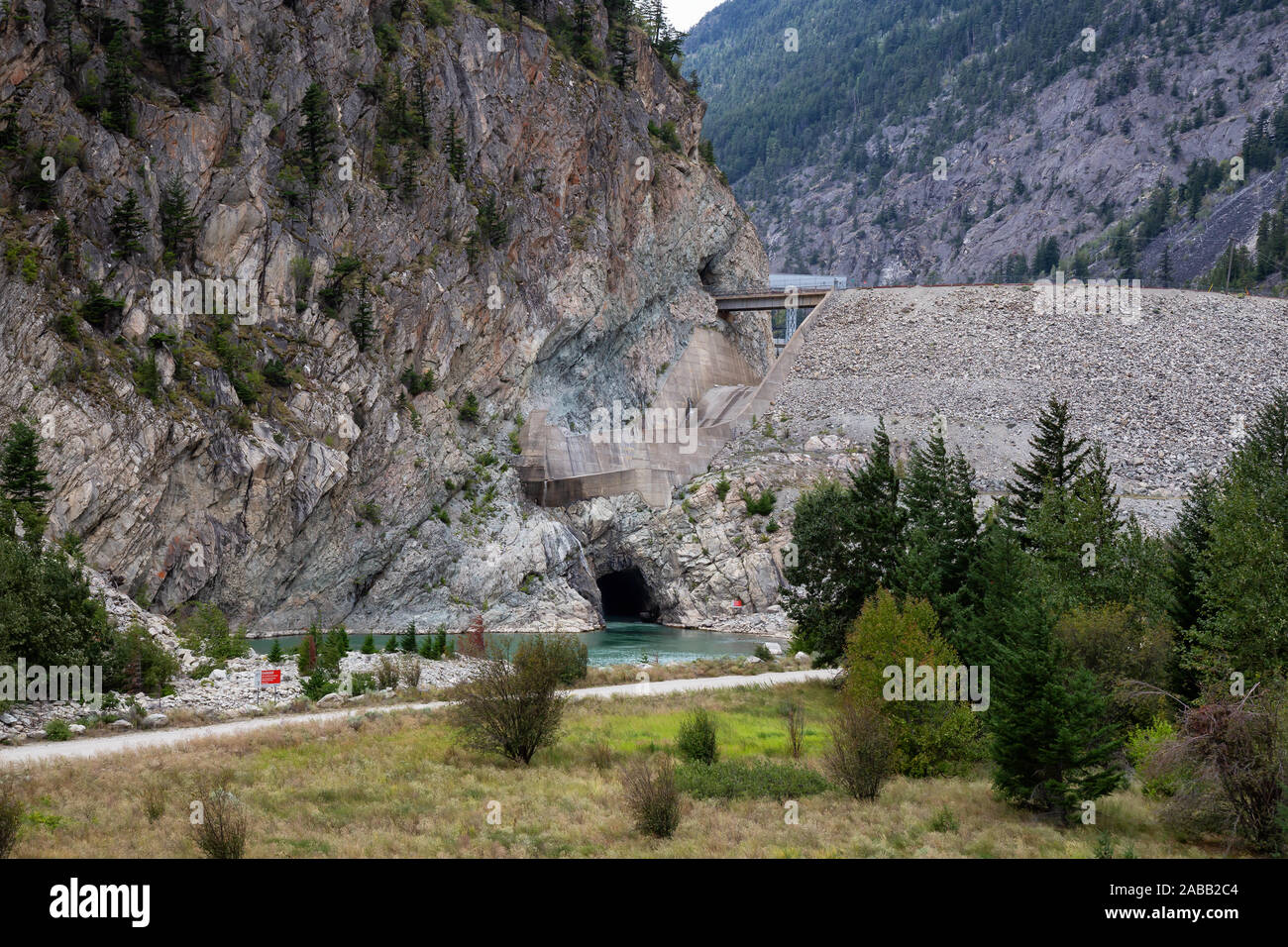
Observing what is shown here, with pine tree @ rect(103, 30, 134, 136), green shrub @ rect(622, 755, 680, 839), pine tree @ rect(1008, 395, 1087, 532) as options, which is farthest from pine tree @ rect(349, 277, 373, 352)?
green shrub @ rect(622, 755, 680, 839)

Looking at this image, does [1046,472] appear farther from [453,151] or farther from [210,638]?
[453,151]

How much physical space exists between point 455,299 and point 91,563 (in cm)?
3088

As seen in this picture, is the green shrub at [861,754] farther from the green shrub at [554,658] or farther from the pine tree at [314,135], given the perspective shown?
the pine tree at [314,135]

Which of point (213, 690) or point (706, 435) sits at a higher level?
point (706, 435)

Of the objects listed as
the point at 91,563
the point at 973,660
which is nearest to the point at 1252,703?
the point at 973,660

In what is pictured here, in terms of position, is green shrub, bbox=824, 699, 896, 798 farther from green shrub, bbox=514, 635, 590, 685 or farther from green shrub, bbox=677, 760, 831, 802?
green shrub, bbox=514, 635, 590, 685

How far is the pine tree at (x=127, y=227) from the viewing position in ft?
178

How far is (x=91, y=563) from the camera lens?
4841 cm

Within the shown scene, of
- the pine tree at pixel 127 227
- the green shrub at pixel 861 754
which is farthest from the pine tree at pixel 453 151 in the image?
the green shrub at pixel 861 754

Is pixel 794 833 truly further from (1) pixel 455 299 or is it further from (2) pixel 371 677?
(1) pixel 455 299

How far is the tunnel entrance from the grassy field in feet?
152

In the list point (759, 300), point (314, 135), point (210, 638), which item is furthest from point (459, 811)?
point (759, 300)

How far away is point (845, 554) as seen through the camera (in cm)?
4150

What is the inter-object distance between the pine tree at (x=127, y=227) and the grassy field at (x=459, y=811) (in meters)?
35.7
